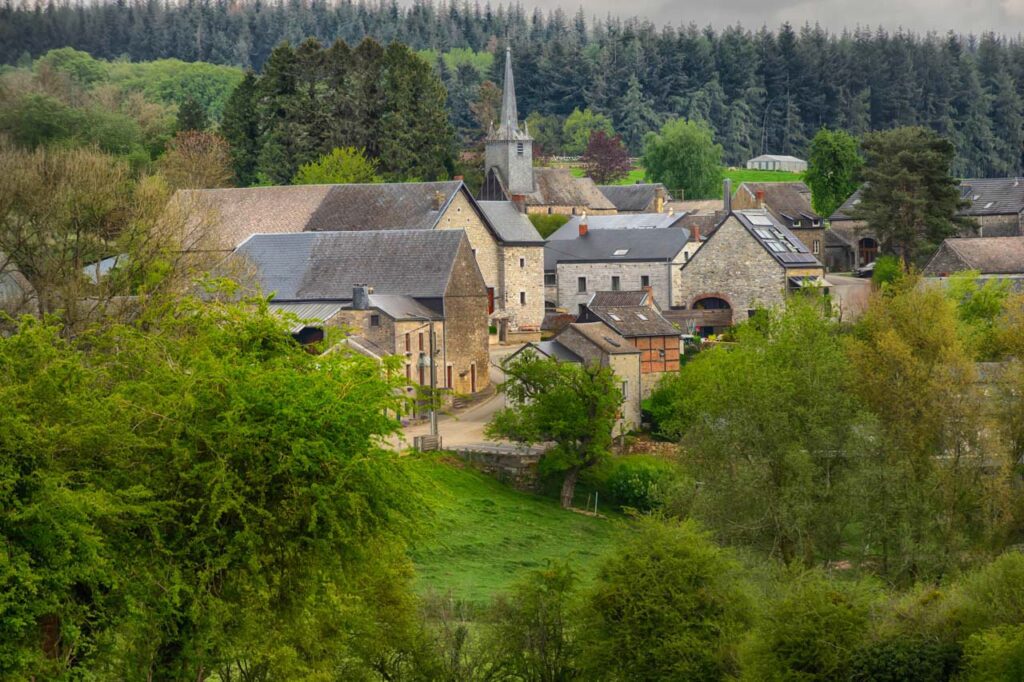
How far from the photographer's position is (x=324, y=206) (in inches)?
2511

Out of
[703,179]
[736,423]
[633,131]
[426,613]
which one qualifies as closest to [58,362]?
[426,613]

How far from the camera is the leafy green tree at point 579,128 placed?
5719 inches

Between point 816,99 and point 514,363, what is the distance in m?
123

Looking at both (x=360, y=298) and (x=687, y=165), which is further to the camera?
(x=687, y=165)

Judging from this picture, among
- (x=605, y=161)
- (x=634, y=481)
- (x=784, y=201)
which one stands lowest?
(x=634, y=481)

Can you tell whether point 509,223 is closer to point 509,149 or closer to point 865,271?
point 509,149

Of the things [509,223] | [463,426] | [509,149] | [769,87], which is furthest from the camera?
[769,87]

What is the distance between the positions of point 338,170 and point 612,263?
13.2 metres

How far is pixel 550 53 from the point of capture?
529 feet

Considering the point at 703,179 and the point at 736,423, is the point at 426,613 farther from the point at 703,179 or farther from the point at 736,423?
the point at 703,179

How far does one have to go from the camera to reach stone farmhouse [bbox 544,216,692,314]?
67.9 m

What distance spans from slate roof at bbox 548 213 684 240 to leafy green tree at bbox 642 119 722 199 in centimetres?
3601

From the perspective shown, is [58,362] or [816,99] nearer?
[58,362]

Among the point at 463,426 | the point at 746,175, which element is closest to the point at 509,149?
the point at 463,426
